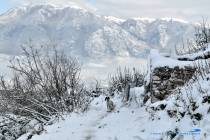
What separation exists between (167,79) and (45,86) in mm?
13800

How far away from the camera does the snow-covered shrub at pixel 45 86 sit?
3269cm

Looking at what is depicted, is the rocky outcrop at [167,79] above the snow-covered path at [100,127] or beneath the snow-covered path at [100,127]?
above

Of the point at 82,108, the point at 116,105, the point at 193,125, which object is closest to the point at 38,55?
the point at 82,108

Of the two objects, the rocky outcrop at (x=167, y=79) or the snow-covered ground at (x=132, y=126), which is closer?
the snow-covered ground at (x=132, y=126)

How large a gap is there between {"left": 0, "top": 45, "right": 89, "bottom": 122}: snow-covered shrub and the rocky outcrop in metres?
10.5

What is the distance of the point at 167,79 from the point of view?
2153cm

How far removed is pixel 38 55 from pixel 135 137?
18.5 metres

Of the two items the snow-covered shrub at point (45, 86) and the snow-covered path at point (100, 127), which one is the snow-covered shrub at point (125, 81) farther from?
the snow-covered path at point (100, 127)

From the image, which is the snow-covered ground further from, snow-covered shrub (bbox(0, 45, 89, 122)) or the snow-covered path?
snow-covered shrub (bbox(0, 45, 89, 122))

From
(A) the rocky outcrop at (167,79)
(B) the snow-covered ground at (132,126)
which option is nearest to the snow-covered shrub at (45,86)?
(B) the snow-covered ground at (132,126)

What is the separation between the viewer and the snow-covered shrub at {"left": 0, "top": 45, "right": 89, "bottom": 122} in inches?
1287

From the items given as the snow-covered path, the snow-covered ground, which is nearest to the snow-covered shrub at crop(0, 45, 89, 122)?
the snow-covered ground

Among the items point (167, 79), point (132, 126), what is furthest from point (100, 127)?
point (167, 79)

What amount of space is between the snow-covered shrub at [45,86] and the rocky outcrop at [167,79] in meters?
10.5
